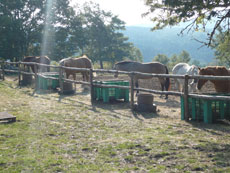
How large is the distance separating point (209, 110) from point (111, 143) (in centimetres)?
268

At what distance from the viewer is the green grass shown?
3.63m

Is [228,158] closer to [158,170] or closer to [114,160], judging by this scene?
[158,170]

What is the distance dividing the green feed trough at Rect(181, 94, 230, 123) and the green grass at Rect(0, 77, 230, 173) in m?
0.28

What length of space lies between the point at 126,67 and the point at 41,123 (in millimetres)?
6141

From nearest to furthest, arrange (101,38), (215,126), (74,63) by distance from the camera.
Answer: (215,126) → (74,63) → (101,38)

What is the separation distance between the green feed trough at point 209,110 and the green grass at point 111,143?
282 millimetres

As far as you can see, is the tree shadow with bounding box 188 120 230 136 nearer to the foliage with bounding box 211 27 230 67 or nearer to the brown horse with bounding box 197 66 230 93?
the brown horse with bounding box 197 66 230 93

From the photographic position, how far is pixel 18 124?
19.6ft

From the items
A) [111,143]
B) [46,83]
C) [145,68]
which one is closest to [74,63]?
[46,83]

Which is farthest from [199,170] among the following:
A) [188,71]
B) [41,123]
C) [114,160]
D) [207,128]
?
[188,71]

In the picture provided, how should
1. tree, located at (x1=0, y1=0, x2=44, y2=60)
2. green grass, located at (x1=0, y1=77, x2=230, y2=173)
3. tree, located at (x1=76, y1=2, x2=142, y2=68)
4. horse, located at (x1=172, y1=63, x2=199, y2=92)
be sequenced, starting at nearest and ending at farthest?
1. green grass, located at (x1=0, y1=77, x2=230, y2=173)
2. horse, located at (x1=172, y1=63, x2=199, y2=92)
3. tree, located at (x1=0, y1=0, x2=44, y2=60)
4. tree, located at (x1=76, y1=2, x2=142, y2=68)

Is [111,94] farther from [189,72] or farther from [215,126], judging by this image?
[215,126]

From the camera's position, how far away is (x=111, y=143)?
4.65 meters

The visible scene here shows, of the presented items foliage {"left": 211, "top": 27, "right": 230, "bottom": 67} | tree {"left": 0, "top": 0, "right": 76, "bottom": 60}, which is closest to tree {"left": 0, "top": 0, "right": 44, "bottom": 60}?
tree {"left": 0, "top": 0, "right": 76, "bottom": 60}
